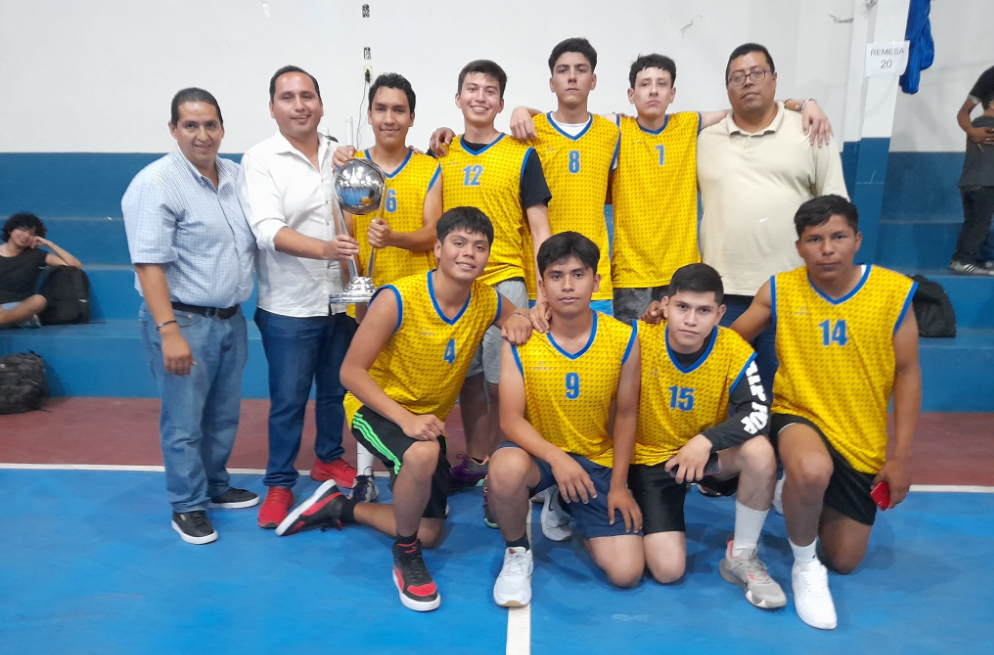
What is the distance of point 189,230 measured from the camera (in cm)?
284

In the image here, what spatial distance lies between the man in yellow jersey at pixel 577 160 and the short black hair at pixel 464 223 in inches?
25.3

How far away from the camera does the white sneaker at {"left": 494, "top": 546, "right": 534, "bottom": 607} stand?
2.44 m

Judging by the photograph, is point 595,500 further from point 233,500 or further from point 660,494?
point 233,500

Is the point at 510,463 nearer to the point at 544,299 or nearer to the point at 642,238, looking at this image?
the point at 544,299

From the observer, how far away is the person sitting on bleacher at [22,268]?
5113 millimetres

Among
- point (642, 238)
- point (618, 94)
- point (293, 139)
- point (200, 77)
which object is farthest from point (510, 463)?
point (200, 77)

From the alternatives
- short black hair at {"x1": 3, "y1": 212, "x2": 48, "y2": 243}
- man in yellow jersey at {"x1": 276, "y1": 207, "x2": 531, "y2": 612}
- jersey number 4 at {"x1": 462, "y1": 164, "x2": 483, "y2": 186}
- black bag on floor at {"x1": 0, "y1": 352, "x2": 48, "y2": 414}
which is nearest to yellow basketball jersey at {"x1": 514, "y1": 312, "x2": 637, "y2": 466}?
man in yellow jersey at {"x1": 276, "y1": 207, "x2": 531, "y2": 612}

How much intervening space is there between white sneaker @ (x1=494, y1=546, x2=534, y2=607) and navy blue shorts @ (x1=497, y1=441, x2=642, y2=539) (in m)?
0.24

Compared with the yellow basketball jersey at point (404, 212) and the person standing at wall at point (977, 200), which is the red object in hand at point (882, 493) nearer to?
the yellow basketball jersey at point (404, 212)

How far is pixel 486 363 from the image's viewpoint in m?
3.24

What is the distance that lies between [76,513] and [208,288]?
1.25 meters

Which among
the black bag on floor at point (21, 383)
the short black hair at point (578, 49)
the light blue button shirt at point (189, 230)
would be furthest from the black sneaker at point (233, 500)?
the short black hair at point (578, 49)

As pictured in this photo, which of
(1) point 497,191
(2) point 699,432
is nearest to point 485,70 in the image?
(1) point 497,191

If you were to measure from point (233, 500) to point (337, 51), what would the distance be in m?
4.41
